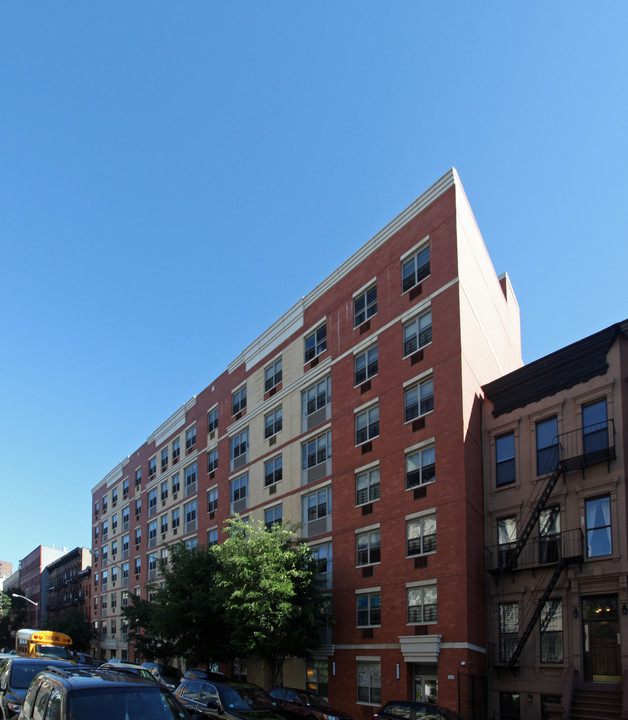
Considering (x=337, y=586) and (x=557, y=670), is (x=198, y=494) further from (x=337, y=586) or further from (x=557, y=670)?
(x=557, y=670)

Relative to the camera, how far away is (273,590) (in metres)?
25.7

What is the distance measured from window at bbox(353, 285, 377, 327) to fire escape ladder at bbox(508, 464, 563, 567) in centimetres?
1131

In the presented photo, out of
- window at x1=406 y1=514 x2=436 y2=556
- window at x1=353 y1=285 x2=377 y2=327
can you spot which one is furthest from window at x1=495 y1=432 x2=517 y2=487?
window at x1=353 y1=285 x2=377 y2=327

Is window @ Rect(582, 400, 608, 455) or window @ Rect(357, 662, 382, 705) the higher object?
window @ Rect(582, 400, 608, 455)

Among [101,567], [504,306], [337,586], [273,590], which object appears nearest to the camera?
[273,590]

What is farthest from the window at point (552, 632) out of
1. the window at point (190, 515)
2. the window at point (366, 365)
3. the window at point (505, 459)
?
the window at point (190, 515)

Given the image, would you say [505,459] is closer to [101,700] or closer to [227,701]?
[227,701]

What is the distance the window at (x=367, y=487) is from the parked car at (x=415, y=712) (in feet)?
34.6

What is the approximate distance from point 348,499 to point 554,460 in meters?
9.82

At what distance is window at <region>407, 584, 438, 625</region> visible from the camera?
81.9 feet

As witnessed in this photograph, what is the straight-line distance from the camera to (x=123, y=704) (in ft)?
28.8

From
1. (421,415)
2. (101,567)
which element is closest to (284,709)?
(421,415)

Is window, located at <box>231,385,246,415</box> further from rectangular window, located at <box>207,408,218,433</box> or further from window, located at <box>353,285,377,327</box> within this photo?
window, located at <box>353,285,377,327</box>

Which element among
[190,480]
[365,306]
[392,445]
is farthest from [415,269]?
[190,480]
